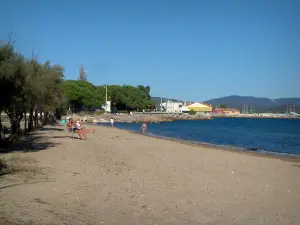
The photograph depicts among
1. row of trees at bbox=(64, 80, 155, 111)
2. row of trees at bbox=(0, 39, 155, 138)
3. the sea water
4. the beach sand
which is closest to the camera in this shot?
the beach sand

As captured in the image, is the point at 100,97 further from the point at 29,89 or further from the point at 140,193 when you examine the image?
the point at 140,193

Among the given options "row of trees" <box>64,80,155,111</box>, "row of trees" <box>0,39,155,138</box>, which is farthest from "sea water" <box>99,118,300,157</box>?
"row of trees" <box>64,80,155,111</box>

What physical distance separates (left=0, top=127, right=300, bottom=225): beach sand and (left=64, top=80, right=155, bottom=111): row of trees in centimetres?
7816

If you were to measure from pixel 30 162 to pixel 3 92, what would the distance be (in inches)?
133

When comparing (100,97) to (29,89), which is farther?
(100,97)

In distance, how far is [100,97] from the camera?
110438mm

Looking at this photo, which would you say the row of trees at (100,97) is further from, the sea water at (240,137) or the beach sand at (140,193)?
the beach sand at (140,193)

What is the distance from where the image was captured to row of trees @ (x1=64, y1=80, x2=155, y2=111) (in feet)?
317

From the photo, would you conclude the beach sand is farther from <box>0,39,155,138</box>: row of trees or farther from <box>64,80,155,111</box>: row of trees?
<box>64,80,155,111</box>: row of trees

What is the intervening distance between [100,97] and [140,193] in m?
101

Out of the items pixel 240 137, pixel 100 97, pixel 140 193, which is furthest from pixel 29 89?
pixel 100 97

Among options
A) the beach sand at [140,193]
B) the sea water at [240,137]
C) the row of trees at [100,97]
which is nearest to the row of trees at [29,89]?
the row of trees at [100,97]

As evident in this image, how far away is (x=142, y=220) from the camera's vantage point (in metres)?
8.09

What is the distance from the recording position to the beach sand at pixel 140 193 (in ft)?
26.9
